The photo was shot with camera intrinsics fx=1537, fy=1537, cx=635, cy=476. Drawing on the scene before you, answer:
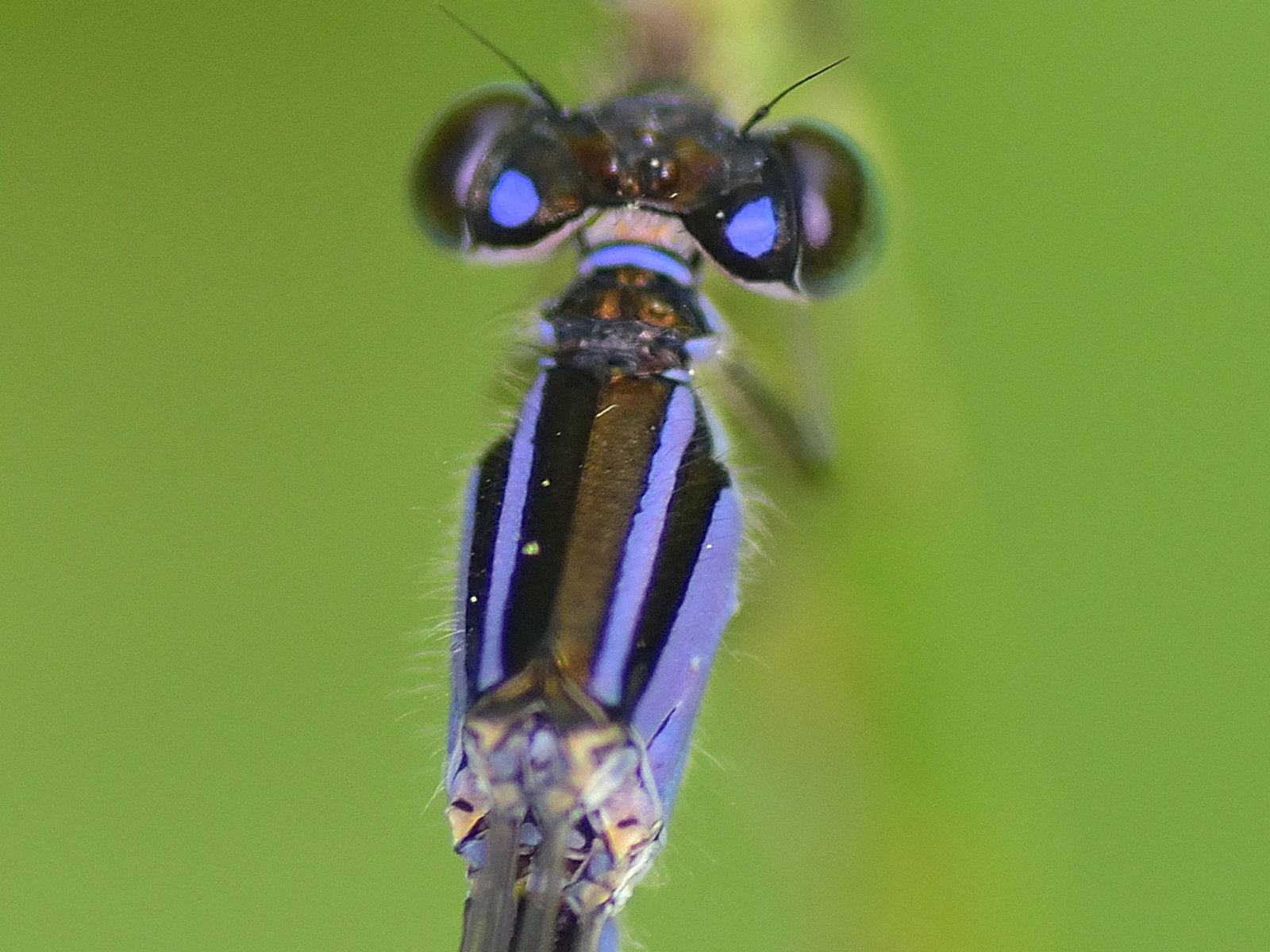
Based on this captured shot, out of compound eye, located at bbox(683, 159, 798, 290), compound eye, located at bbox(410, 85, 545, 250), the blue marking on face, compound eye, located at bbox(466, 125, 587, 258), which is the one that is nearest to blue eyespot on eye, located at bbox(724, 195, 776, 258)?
compound eye, located at bbox(683, 159, 798, 290)

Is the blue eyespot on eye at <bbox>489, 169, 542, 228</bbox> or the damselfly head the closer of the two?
the damselfly head

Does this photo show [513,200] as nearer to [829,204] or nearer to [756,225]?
[756,225]

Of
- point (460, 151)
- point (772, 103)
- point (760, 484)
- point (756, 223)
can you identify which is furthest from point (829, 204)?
point (460, 151)

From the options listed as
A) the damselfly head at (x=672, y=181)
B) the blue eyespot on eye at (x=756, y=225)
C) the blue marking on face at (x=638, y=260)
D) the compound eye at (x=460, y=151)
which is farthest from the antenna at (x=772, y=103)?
the compound eye at (x=460, y=151)

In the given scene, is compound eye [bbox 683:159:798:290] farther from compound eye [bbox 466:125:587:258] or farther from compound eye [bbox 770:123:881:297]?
compound eye [bbox 466:125:587:258]

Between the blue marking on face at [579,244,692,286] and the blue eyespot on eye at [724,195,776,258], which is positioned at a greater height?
the blue eyespot on eye at [724,195,776,258]

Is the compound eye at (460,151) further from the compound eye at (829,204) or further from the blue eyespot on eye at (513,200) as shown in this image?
the compound eye at (829,204)

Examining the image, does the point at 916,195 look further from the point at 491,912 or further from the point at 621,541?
the point at 491,912
